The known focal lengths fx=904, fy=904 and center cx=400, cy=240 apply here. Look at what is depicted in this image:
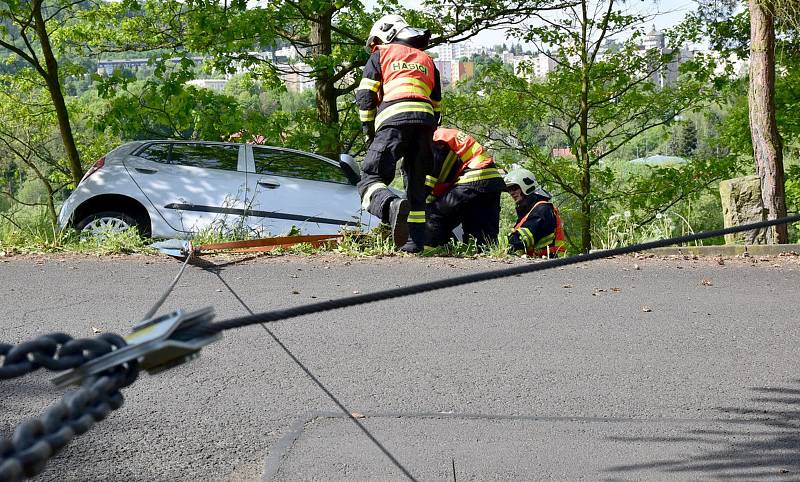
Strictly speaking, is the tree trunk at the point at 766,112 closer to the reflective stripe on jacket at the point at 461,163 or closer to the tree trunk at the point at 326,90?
the reflective stripe on jacket at the point at 461,163

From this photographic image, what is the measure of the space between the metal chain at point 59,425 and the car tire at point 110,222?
8.56m

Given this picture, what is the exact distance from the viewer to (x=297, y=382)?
4664 mm

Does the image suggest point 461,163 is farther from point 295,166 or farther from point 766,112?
point 766,112

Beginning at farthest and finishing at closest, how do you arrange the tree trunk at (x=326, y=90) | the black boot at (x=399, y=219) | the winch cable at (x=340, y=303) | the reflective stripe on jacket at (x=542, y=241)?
the tree trunk at (x=326, y=90) < the reflective stripe on jacket at (x=542, y=241) < the black boot at (x=399, y=219) < the winch cable at (x=340, y=303)

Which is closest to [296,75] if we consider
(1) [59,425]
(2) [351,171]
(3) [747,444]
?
(2) [351,171]

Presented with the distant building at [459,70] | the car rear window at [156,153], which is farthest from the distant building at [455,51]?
the car rear window at [156,153]

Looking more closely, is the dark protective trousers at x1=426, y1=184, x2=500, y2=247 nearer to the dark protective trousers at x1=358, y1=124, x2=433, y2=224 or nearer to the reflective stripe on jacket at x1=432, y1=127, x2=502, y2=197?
the reflective stripe on jacket at x1=432, y1=127, x2=502, y2=197

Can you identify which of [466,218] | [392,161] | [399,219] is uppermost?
[392,161]

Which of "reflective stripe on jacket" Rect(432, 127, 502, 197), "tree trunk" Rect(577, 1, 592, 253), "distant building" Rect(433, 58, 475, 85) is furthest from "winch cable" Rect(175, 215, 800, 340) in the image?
"distant building" Rect(433, 58, 475, 85)

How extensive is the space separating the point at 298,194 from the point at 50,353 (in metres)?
9.46

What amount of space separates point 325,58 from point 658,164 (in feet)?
26.4

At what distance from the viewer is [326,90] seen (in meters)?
16.1

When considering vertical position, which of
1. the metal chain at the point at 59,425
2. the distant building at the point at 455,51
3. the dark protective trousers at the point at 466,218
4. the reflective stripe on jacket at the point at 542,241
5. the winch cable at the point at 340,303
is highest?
the distant building at the point at 455,51

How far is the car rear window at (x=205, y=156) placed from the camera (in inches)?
424
